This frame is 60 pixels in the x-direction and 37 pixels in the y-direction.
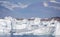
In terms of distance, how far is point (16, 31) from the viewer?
5.05ft

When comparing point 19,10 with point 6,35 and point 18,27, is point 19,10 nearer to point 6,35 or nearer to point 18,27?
point 18,27

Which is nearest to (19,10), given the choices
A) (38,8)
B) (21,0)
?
(21,0)

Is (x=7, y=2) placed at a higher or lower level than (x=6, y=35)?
higher

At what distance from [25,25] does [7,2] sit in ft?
1.09

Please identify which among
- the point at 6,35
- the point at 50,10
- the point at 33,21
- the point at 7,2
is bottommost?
the point at 6,35

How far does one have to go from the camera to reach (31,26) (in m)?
1.55

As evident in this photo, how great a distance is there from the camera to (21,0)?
1.56 meters

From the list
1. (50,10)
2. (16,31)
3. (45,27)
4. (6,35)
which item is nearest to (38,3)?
(50,10)

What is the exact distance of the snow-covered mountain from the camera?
1.54m

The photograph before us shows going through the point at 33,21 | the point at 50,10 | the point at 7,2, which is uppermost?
the point at 7,2

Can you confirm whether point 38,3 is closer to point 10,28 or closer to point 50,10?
point 50,10

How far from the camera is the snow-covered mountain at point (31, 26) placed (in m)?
1.54

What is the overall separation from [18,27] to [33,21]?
0.18 meters

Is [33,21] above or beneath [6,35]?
above
